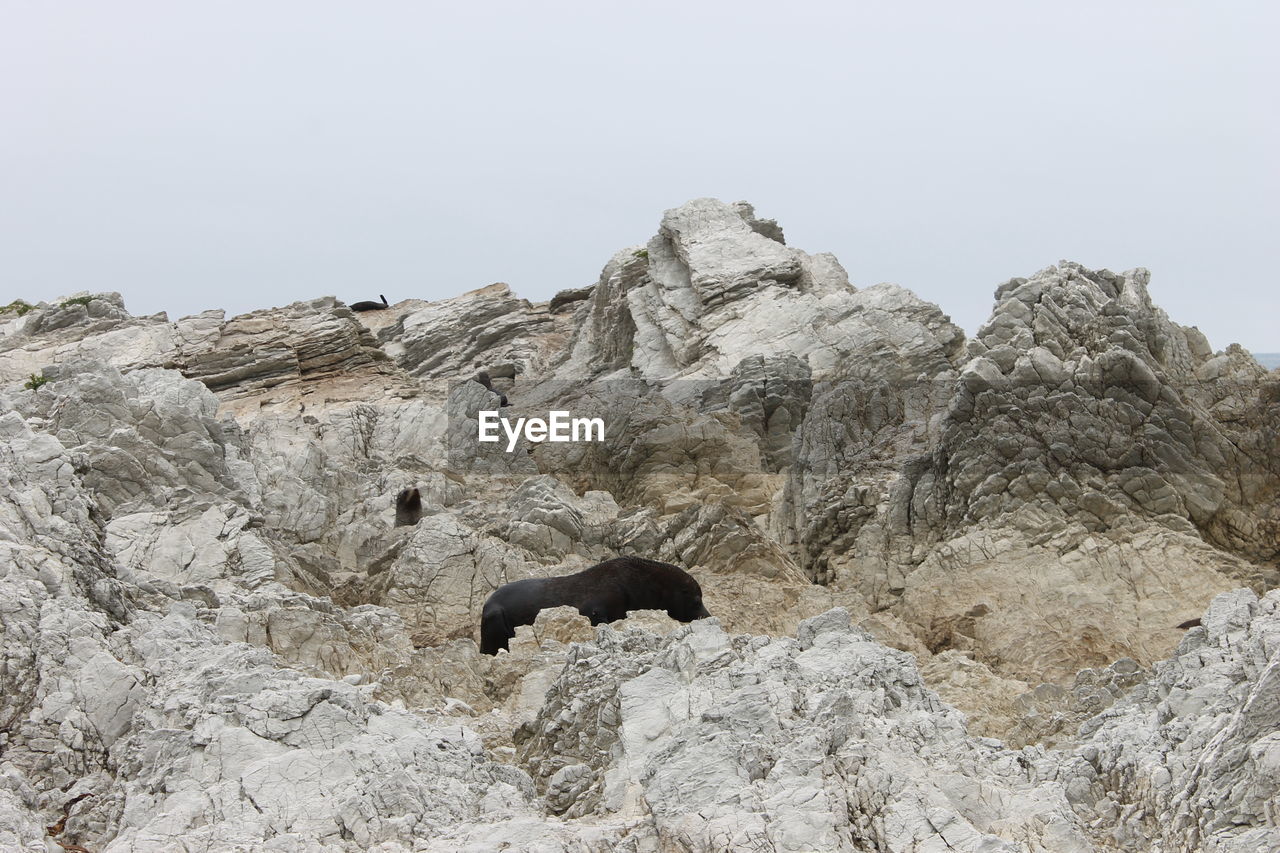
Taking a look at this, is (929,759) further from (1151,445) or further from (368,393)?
(368,393)

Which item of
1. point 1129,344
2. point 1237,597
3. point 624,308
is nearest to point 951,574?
point 1129,344

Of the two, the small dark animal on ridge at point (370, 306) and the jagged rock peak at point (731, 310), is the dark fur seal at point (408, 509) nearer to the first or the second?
the jagged rock peak at point (731, 310)

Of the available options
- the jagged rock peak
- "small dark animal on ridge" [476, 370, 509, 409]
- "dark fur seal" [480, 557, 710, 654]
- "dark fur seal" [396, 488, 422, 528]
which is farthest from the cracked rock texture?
"dark fur seal" [480, 557, 710, 654]

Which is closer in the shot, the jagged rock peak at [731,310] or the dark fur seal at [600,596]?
the dark fur seal at [600,596]

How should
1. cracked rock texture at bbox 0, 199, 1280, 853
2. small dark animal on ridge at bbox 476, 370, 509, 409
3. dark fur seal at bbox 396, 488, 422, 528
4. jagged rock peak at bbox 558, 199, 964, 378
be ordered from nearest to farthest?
1. cracked rock texture at bbox 0, 199, 1280, 853
2. dark fur seal at bbox 396, 488, 422, 528
3. jagged rock peak at bbox 558, 199, 964, 378
4. small dark animal on ridge at bbox 476, 370, 509, 409

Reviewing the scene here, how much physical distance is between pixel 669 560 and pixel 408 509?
6.10 metres

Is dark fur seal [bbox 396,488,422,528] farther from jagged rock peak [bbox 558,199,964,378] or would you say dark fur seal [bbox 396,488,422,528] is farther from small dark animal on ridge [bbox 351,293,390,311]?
small dark animal on ridge [bbox 351,293,390,311]

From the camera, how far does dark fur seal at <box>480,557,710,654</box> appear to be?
73.3 feet

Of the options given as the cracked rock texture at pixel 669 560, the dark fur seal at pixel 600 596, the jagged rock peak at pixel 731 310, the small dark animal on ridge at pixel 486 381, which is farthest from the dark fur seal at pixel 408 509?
the small dark animal on ridge at pixel 486 381

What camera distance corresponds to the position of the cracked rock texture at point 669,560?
1138cm

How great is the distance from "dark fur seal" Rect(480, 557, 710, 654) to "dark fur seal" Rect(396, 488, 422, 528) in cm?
687

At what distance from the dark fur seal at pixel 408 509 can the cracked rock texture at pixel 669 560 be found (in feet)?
0.92

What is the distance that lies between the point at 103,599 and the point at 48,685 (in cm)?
247

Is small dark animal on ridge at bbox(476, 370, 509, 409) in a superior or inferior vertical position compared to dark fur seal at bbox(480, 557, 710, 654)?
superior
